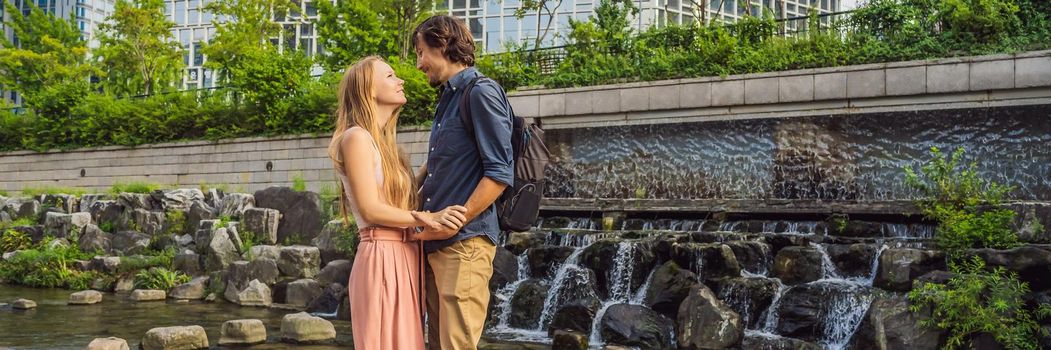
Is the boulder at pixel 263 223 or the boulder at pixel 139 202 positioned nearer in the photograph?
the boulder at pixel 263 223

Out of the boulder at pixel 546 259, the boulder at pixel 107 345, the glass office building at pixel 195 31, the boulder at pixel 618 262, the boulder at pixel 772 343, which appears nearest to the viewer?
the boulder at pixel 107 345

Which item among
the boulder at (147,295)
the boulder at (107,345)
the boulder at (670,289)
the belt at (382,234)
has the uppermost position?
the belt at (382,234)

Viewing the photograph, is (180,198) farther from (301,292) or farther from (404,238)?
(404,238)

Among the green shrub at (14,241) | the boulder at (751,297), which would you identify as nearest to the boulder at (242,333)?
the boulder at (751,297)

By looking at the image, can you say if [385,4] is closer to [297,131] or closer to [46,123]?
[297,131]

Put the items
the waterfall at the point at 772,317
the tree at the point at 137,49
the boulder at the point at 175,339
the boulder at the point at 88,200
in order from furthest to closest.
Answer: the tree at the point at 137,49 → the boulder at the point at 88,200 → the waterfall at the point at 772,317 → the boulder at the point at 175,339

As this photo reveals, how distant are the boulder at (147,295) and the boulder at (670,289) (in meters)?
8.58

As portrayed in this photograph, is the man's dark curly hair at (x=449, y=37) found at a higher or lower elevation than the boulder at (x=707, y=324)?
higher

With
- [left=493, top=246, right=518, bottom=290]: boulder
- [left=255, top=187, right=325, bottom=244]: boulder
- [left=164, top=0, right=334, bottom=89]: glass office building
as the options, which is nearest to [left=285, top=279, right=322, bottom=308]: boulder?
[left=255, top=187, right=325, bottom=244]: boulder

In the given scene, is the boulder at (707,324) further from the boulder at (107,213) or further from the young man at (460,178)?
the boulder at (107,213)

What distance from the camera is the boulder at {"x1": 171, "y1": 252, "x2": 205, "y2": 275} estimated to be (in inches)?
675

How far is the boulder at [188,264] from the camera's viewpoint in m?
17.1

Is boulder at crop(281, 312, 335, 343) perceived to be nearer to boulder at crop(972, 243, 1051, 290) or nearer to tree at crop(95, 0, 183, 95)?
boulder at crop(972, 243, 1051, 290)

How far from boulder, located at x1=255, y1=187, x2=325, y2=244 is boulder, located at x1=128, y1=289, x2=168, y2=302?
263cm
